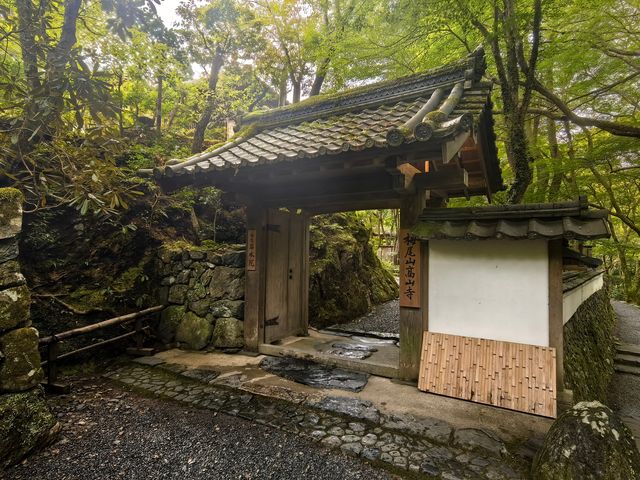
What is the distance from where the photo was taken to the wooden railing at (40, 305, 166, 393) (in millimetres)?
4430

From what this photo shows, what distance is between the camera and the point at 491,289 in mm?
4371

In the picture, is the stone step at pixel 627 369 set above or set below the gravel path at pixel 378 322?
below

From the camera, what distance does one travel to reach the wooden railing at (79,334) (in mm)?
4430

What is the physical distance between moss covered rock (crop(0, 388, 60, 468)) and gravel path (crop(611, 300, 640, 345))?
1864cm

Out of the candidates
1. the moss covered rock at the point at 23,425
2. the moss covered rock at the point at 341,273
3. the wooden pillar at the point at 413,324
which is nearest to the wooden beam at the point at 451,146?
the wooden pillar at the point at 413,324

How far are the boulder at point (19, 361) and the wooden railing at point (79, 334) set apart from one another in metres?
1.14

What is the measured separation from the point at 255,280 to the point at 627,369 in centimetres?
1230

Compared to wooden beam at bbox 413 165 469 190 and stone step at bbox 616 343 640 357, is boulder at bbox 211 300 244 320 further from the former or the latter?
stone step at bbox 616 343 640 357

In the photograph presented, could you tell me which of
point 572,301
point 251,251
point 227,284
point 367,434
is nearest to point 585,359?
point 572,301

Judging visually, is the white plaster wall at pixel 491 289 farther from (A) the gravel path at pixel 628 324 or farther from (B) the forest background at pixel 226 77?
(A) the gravel path at pixel 628 324

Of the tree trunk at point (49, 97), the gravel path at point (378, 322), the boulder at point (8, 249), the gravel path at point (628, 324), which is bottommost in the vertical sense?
the gravel path at point (628, 324)

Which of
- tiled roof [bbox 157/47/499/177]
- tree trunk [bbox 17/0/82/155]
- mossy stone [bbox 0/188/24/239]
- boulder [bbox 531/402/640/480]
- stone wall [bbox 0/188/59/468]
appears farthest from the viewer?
tree trunk [bbox 17/0/82/155]

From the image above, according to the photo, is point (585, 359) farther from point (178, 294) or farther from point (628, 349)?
point (178, 294)

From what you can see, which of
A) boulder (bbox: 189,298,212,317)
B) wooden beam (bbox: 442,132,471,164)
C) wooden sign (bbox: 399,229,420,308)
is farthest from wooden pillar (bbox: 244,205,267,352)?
wooden beam (bbox: 442,132,471,164)
